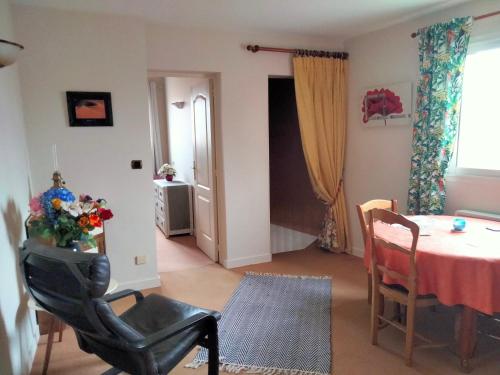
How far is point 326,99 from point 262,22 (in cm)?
113

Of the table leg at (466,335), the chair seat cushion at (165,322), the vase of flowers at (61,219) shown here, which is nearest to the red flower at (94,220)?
the vase of flowers at (61,219)

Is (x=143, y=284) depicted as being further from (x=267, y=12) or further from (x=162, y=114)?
(x=162, y=114)

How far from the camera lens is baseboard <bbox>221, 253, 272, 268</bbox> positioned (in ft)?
12.6

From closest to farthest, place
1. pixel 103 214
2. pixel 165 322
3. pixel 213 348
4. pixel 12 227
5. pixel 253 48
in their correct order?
pixel 213 348, pixel 165 322, pixel 12 227, pixel 103 214, pixel 253 48

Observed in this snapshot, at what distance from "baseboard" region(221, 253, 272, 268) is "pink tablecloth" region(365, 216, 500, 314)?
5.83 ft

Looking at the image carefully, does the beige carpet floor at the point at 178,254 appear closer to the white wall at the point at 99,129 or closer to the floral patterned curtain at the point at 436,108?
the white wall at the point at 99,129

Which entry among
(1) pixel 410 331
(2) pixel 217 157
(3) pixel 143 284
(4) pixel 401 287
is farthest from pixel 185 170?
(1) pixel 410 331

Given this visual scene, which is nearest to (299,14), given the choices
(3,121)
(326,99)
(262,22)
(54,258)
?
(262,22)

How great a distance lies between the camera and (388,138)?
3.69 metres

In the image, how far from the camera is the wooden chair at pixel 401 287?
2.10 meters

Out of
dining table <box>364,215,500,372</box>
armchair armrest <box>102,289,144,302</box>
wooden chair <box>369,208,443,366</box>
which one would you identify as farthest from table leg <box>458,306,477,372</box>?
armchair armrest <box>102,289,144,302</box>

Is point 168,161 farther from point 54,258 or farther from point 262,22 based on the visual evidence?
point 54,258

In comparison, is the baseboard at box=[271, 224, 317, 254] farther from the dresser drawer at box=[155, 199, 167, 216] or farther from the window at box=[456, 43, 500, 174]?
the window at box=[456, 43, 500, 174]

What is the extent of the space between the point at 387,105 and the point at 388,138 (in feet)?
1.10
